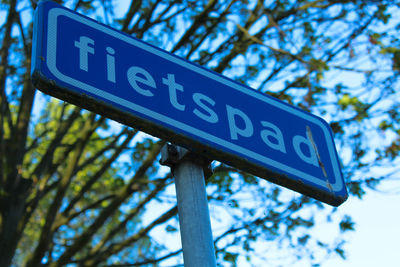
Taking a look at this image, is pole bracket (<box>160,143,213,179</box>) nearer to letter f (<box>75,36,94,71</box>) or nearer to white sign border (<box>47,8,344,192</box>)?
A: white sign border (<box>47,8,344,192</box>)

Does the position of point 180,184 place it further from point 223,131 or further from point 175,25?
point 175,25

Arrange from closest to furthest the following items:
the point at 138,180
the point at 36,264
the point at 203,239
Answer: the point at 203,239, the point at 36,264, the point at 138,180

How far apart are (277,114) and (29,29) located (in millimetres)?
4437

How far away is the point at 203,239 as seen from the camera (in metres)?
1.46

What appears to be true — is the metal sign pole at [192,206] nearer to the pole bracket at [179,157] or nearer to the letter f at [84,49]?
the pole bracket at [179,157]

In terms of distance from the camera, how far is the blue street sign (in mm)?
1522

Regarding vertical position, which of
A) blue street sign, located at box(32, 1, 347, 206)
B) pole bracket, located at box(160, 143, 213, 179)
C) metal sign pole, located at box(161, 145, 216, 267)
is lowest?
metal sign pole, located at box(161, 145, 216, 267)

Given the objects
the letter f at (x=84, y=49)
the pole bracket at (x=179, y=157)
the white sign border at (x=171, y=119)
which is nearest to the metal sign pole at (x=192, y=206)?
the pole bracket at (x=179, y=157)

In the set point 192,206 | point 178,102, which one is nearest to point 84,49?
point 178,102

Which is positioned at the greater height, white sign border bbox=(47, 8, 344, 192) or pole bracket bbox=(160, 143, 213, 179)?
white sign border bbox=(47, 8, 344, 192)

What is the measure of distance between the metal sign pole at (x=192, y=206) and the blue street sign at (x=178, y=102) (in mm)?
69

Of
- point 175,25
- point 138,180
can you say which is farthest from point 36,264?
point 175,25

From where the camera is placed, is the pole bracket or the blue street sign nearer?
the blue street sign

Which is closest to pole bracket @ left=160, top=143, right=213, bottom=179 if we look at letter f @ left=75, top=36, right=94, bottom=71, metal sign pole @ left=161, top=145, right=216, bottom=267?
metal sign pole @ left=161, top=145, right=216, bottom=267
